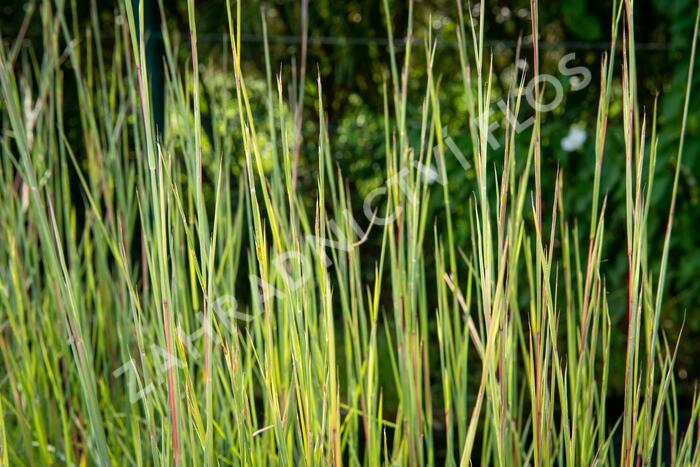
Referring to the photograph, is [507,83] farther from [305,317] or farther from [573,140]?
[305,317]

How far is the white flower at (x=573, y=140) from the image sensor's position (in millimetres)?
2199

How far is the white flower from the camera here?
2.20 m

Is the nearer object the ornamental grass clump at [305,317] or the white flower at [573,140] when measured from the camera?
the ornamental grass clump at [305,317]

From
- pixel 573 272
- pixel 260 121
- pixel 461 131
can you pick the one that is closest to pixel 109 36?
pixel 260 121

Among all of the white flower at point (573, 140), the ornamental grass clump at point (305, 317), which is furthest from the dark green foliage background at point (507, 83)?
the ornamental grass clump at point (305, 317)

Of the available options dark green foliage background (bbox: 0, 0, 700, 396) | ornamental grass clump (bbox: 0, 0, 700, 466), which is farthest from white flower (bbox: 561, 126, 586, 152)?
ornamental grass clump (bbox: 0, 0, 700, 466)

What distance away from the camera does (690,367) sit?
8.63 feet

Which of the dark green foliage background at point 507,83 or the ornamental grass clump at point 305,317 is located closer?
the ornamental grass clump at point 305,317

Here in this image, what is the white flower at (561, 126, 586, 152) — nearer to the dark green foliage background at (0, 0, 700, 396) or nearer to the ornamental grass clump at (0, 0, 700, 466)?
the dark green foliage background at (0, 0, 700, 396)

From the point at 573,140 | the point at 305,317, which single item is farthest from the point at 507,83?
the point at 305,317

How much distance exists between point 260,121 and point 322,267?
176cm

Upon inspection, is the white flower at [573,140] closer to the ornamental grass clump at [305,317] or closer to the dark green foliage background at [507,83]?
the dark green foliage background at [507,83]

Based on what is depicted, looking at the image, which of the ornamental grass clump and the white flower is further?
the white flower

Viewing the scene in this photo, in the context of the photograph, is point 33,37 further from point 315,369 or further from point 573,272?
point 315,369
